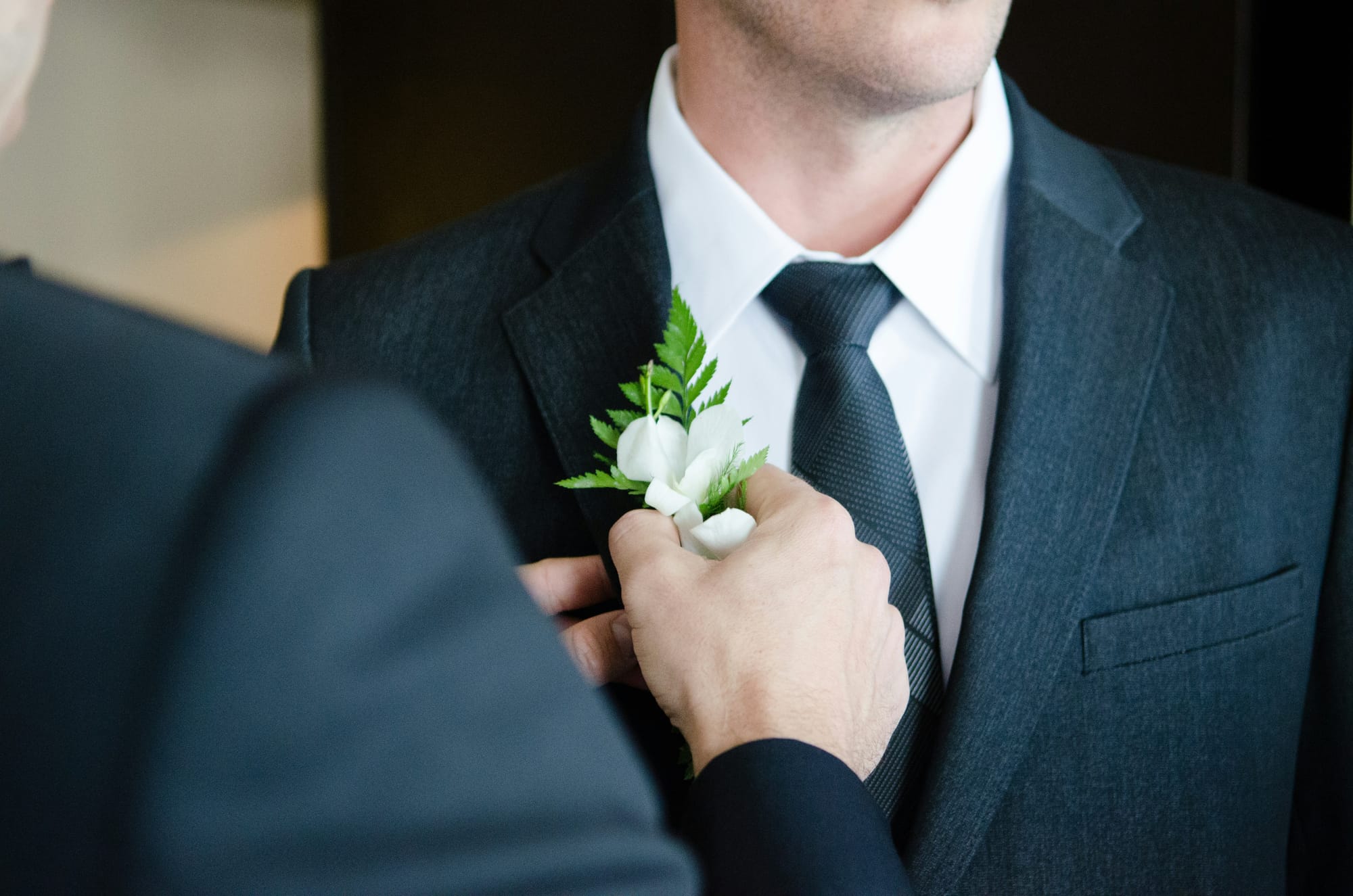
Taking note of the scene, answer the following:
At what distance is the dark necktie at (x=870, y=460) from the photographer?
98 centimetres

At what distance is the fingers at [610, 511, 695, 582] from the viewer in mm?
832

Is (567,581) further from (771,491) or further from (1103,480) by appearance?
(1103,480)

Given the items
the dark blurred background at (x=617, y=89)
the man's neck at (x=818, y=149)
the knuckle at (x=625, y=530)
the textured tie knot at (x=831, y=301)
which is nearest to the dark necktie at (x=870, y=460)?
the textured tie knot at (x=831, y=301)

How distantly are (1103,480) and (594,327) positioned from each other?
0.49 metres

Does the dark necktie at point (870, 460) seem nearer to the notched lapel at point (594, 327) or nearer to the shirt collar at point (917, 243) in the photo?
the shirt collar at point (917, 243)

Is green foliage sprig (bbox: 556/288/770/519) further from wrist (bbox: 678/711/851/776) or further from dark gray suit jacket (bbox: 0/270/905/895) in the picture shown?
dark gray suit jacket (bbox: 0/270/905/895)

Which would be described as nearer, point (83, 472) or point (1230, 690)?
point (83, 472)

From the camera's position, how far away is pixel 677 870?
315 millimetres

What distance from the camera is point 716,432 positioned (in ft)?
2.83

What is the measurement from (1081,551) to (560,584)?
1.48ft

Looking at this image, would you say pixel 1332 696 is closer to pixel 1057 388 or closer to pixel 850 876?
pixel 1057 388

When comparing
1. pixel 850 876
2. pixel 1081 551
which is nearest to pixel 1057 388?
pixel 1081 551

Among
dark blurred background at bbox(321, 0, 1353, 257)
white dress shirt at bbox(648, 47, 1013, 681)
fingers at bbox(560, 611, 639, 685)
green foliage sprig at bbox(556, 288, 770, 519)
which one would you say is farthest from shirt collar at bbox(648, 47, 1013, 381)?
dark blurred background at bbox(321, 0, 1353, 257)

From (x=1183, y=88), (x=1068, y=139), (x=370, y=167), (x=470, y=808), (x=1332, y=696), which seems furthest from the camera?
(x=370, y=167)
